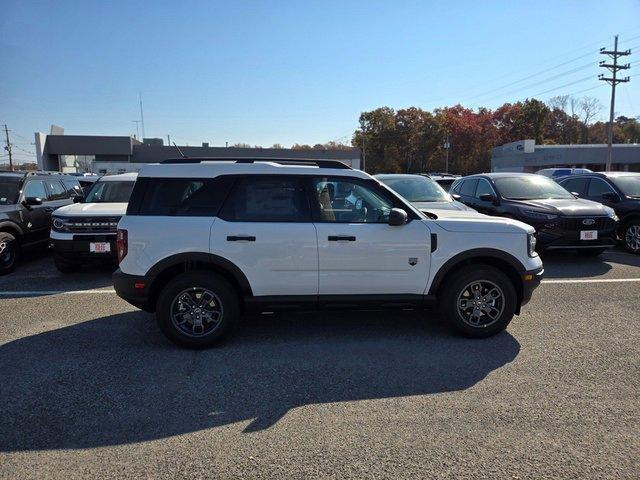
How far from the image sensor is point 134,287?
15.3 ft

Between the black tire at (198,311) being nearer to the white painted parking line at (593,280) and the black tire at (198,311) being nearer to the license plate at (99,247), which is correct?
the license plate at (99,247)

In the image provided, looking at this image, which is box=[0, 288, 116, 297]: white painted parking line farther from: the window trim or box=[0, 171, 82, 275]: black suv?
the window trim

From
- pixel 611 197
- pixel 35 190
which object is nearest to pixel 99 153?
pixel 35 190

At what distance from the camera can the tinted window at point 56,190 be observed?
409 inches

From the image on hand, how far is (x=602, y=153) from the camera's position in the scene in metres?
52.2

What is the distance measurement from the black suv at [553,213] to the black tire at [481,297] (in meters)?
4.37

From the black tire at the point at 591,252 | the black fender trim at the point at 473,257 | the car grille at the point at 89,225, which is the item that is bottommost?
the black tire at the point at 591,252

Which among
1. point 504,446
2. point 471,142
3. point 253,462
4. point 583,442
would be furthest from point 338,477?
point 471,142

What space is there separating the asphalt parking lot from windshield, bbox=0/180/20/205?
4.04 metres

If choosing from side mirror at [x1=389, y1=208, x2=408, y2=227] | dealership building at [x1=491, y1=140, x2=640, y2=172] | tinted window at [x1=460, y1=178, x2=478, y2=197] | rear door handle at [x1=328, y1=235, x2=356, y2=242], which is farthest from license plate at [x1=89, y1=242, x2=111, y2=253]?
dealership building at [x1=491, y1=140, x2=640, y2=172]

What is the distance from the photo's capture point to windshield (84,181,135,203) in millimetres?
9453

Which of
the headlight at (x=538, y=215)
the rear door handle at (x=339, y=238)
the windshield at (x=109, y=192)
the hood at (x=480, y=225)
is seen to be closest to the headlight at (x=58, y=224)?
the windshield at (x=109, y=192)

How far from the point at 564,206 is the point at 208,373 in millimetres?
7608

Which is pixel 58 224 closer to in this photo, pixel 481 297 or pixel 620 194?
pixel 481 297
